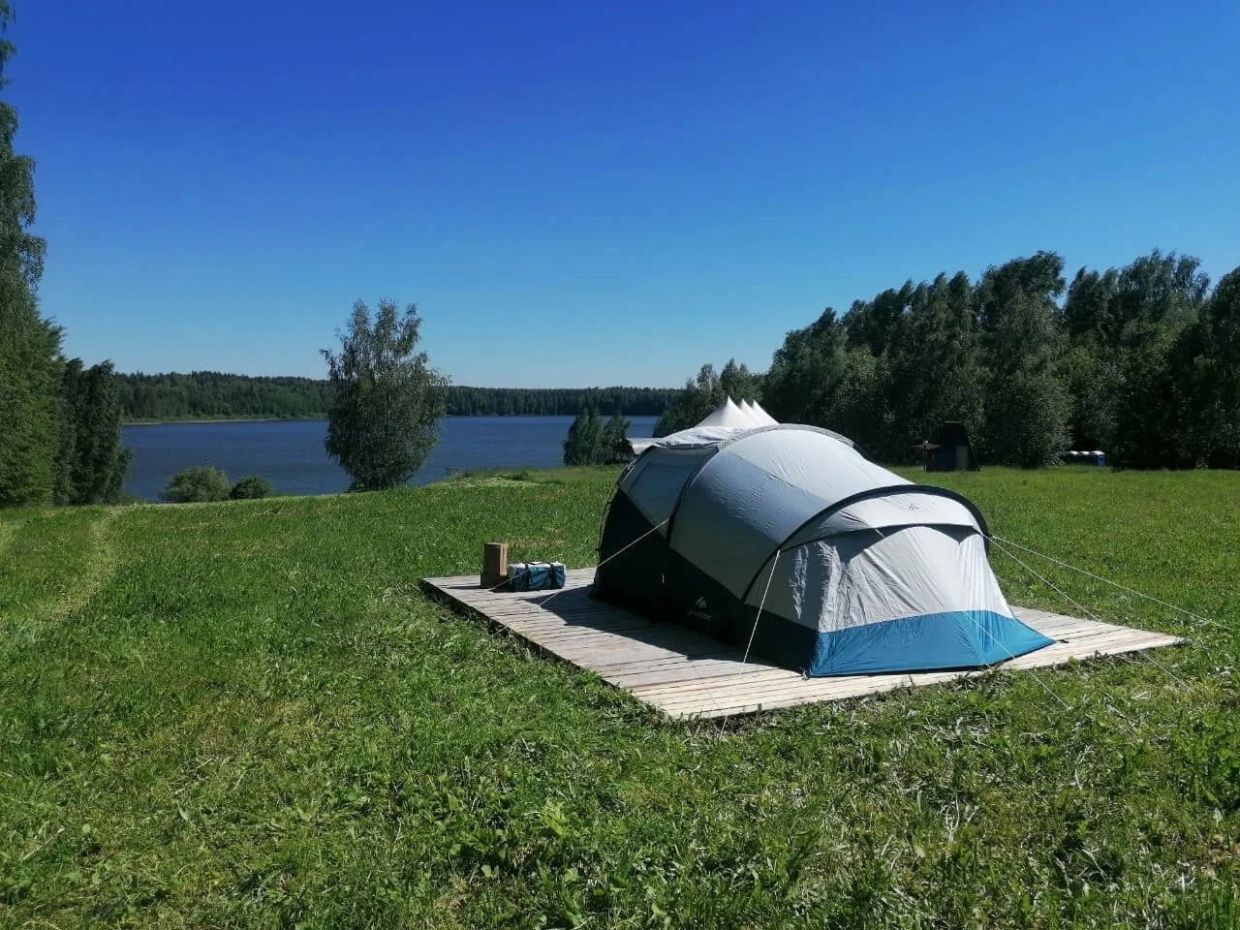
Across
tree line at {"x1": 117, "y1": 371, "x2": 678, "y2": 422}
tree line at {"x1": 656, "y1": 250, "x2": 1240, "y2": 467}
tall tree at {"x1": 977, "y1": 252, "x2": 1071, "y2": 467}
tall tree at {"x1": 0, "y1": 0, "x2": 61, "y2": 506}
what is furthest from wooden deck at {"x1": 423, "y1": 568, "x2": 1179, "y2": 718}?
tree line at {"x1": 117, "y1": 371, "x2": 678, "y2": 422}

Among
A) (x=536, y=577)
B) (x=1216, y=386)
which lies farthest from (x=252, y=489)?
(x=1216, y=386)

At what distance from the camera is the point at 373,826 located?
505 cm

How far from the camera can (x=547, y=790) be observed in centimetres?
545

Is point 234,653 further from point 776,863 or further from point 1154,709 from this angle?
point 1154,709

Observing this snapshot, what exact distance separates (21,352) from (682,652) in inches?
1204

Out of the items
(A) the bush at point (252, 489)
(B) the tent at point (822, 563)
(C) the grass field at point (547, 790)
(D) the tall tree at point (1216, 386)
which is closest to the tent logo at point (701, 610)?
(B) the tent at point (822, 563)

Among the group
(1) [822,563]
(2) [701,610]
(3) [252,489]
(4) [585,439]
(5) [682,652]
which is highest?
(1) [822,563]

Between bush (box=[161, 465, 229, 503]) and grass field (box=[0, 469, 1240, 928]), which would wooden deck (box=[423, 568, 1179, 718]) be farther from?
bush (box=[161, 465, 229, 503])

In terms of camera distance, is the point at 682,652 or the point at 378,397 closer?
the point at 682,652

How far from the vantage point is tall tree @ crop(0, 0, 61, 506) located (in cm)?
2014

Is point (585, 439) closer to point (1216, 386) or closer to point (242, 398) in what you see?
point (1216, 386)

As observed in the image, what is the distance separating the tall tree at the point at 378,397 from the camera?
139ft

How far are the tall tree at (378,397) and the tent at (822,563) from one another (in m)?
34.1

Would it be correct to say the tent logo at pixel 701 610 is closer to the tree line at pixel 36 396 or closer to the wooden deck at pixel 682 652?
the wooden deck at pixel 682 652
